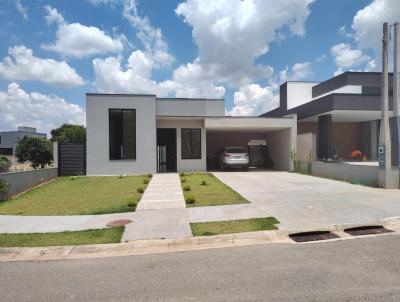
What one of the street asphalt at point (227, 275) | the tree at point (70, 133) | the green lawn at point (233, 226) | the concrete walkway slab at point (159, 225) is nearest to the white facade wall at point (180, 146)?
the concrete walkway slab at point (159, 225)

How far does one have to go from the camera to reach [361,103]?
20.2 meters

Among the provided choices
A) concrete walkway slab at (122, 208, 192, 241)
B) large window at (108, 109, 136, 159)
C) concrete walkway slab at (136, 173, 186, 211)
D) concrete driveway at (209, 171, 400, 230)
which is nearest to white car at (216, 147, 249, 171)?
large window at (108, 109, 136, 159)

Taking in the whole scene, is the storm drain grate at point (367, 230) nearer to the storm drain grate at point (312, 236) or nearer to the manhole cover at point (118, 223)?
the storm drain grate at point (312, 236)

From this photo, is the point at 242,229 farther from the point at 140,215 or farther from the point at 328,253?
the point at 140,215

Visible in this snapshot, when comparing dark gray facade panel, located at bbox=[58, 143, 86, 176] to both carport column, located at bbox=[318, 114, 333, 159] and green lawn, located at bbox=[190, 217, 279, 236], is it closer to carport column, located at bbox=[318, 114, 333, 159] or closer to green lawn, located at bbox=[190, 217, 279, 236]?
green lawn, located at bbox=[190, 217, 279, 236]

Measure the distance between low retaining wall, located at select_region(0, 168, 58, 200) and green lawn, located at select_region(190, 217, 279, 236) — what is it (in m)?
8.56

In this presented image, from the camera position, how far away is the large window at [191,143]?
2095 cm

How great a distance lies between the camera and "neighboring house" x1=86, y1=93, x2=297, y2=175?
Result: 745 inches

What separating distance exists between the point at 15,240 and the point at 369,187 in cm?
1184

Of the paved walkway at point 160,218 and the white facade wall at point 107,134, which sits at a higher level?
the white facade wall at point 107,134

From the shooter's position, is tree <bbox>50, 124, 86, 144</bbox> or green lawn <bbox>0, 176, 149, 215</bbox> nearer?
green lawn <bbox>0, 176, 149, 215</bbox>

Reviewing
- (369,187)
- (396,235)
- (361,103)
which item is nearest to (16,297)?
(396,235)

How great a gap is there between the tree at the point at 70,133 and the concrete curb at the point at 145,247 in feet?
184

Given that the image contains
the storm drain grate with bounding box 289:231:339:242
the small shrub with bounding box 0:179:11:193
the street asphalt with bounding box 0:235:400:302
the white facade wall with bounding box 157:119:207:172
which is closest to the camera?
the street asphalt with bounding box 0:235:400:302
